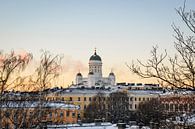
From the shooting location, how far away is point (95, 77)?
133 m

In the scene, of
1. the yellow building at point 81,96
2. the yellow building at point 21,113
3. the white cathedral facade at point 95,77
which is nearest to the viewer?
the yellow building at point 21,113

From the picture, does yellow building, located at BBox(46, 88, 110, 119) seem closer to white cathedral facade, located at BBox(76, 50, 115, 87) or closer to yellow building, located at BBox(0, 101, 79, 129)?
white cathedral facade, located at BBox(76, 50, 115, 87)

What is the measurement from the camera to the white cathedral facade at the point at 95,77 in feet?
429

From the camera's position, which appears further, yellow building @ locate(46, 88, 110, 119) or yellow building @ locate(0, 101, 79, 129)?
yellow building @ locate(46, 88, 110, 119)

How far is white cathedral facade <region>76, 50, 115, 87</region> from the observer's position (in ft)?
429

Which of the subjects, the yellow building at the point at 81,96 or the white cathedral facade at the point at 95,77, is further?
the white cathedral facade at the point at 95,77

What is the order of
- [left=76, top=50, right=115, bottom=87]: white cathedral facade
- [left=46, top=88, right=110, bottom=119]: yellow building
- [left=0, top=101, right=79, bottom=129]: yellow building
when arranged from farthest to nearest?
[left=76, top=50, right=115, bottom=87]: white cathedral facade < [left=46, top=88, right=110, bottom=119]: yellow building < [left=0, top=101, right=79, bottom=129]: yellow building

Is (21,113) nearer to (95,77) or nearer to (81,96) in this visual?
(81,96)

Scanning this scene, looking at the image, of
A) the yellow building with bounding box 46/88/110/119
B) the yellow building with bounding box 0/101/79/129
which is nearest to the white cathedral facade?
the yellow building with bounding box 46/88/110/119

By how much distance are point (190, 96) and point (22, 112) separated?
4292mm

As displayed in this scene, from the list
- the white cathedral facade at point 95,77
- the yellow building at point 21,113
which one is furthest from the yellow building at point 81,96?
the yellow building at point 21,113

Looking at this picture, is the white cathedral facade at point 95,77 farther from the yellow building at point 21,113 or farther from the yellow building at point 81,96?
the yellow building at point 21,113

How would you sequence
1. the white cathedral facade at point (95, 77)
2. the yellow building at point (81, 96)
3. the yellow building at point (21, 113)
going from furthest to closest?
the white cathedral facade at point (95, 77), the yellow building at point (81, 96), the yellow building at point (21, 113)

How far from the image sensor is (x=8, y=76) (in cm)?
970
